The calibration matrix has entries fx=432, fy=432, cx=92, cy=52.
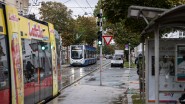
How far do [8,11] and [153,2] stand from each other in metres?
6.23

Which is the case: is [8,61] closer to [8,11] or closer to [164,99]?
Answer: [8,11]

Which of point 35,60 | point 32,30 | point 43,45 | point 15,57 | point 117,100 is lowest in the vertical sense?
point 117,100

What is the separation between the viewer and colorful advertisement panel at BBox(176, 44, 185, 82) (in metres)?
10.3

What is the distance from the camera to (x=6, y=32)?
10.3 metres

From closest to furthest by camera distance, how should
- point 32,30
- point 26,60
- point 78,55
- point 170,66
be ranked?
point 170,66 → point 26,60 → point 32,30 → point 78,55

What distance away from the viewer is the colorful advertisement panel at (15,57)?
10.4 metres

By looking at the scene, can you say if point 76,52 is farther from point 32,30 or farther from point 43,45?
point 32,30

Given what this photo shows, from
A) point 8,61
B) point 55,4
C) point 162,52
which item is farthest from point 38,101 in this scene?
point 55,4

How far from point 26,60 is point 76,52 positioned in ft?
158

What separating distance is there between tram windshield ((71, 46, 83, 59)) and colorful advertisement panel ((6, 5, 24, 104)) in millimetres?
48632

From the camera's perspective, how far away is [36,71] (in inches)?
556

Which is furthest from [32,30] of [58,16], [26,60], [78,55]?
[58,16]

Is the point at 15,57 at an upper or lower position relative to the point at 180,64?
upper

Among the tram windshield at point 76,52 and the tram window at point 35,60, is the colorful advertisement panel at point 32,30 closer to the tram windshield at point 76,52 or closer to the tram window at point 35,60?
the tram window at point 35,60
